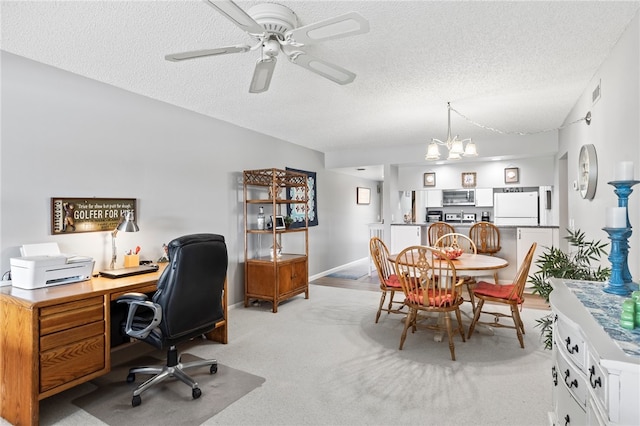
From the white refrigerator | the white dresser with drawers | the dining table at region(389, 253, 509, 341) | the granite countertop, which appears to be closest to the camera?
the white dresser with drawers

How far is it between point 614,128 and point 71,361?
3.89 meters

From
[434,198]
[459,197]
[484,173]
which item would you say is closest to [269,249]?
[484,173]

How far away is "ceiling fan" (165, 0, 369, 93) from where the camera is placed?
1.63 meters

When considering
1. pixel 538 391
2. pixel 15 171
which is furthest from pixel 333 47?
pixel 538 391

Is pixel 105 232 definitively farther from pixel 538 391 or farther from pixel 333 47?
pixel 538 391

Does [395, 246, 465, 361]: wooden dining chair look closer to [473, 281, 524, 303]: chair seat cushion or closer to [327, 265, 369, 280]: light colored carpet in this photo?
[473, 281, 524, 303]: chair seat cushion

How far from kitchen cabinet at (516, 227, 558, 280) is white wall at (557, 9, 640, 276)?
5.39 ft

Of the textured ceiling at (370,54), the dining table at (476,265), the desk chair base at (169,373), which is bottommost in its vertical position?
the desk chair base at (169,373)

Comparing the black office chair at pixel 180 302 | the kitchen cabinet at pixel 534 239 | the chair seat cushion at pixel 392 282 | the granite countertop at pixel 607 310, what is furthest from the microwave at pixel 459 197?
the black office chair at pixel 180 302

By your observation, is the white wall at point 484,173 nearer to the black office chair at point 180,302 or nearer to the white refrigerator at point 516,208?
the white refrigerator at point 516,208

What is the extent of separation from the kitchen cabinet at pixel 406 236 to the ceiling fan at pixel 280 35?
4072 millimetres

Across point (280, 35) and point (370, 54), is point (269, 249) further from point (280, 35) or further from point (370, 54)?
point (280, 35)

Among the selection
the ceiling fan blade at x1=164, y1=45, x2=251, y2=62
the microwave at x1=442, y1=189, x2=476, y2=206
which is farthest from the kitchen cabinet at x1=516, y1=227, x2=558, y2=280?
the ceiling fan blade at x1=164, y1=45, x2=251, y2=62

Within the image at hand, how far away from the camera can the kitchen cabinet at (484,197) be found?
6.95 metres
